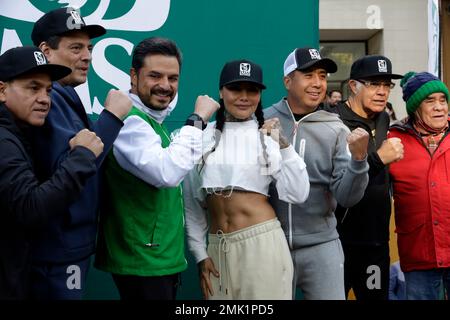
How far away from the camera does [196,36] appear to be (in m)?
3.63

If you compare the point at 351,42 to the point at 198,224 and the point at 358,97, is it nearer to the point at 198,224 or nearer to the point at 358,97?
the point at 358,97

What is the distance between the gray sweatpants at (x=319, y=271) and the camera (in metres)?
2.97

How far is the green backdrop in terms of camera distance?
3.58m

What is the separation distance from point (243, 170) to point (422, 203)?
120 centimetres

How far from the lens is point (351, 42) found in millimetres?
9078

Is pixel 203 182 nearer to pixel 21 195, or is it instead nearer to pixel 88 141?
pixel 88 141

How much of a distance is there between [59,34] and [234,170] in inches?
42.3

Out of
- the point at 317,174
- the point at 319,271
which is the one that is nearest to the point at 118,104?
the point at 317,174

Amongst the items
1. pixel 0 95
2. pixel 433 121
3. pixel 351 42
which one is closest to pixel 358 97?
pixel 433 121

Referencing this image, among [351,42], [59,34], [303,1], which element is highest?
[351,42]

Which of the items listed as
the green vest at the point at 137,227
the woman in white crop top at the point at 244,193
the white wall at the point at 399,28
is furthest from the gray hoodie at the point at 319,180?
the white wall at the point at 399,28

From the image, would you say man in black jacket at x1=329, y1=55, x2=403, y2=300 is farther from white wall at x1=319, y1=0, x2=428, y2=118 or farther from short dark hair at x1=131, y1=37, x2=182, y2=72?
white wall at x1=319, y1=0, x2=428, y2=118

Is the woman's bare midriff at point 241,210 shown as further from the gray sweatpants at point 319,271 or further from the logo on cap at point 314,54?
the logo on cap at point 314,54

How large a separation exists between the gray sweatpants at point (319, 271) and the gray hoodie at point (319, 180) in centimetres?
5
